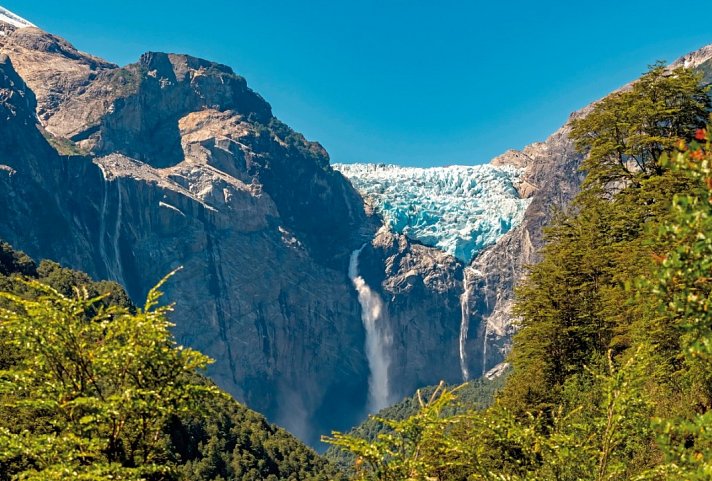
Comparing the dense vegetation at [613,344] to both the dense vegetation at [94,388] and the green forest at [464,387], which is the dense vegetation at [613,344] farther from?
the dense vegetation at [94,388]

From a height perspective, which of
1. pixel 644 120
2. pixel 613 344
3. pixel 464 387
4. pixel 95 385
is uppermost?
pixel 644 120

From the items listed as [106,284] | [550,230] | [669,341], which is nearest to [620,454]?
[669,341]

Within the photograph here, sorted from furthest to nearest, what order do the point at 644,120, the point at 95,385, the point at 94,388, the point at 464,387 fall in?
1. the point at 644,120
2. the point at 464,387
3. the point at 94,388
4. the point at 95,385

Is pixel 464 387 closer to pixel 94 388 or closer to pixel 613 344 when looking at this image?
pixel 94 388

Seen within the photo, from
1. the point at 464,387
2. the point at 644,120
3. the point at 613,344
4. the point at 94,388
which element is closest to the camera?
the point at 94,388

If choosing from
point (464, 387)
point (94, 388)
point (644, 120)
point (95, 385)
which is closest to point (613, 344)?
point (464, 387)

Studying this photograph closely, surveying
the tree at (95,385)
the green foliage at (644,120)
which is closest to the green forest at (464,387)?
the tree at (95,385)

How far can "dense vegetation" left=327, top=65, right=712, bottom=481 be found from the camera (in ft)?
27.0

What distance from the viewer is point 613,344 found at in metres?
30.1

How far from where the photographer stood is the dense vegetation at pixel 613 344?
823 centimetres

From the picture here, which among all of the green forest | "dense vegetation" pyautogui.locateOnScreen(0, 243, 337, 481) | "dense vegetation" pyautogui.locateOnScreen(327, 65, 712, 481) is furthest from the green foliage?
"dense vegetation" pyautogui.locateOnScreen(0, 243, 337, 481)

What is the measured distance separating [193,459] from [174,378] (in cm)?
5812

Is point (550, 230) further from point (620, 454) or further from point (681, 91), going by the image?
point (620, 454)

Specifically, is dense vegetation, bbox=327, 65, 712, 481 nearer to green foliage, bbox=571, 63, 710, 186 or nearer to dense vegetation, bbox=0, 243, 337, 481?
green foliage, bbox=571, 63, 710, 186
